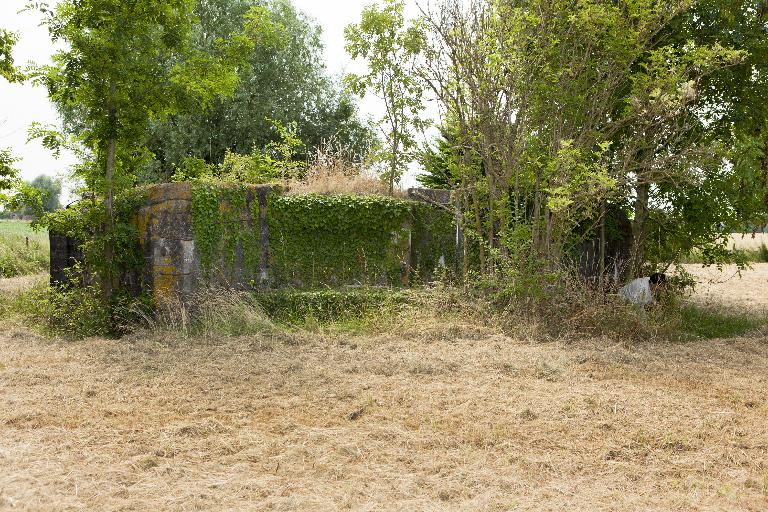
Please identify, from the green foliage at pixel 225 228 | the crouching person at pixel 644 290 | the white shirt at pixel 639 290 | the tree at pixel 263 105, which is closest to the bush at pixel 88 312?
the green foliage at pixel 225 228

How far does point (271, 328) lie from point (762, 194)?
7652mm

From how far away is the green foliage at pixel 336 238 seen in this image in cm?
1021

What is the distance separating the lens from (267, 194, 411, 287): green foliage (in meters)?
10.2

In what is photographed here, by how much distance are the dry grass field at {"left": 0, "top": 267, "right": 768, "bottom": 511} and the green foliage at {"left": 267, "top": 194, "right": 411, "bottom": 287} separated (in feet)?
7.72

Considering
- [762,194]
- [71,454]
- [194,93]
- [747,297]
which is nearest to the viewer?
[71,454]

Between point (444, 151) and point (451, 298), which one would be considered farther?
point (444, 151)

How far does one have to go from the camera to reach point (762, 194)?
10.8 meters

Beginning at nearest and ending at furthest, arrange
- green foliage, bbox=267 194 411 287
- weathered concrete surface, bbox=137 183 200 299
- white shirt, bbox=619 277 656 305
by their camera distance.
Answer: weathered concrete surface, bbox=137 183 200 299, white shirt, bbox=619 277 656 305, green foliage, bbox=267 194 411 287

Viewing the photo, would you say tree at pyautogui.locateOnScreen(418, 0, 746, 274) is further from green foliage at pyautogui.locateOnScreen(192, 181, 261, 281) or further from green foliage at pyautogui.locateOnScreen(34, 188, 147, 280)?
green foliage at pyautogui.locateOnScreen(34, 188, 147, 280)

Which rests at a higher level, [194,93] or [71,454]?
[194,93]

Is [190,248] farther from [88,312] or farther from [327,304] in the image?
[327,304]

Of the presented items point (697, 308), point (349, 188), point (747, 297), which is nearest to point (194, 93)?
point (349, 188)

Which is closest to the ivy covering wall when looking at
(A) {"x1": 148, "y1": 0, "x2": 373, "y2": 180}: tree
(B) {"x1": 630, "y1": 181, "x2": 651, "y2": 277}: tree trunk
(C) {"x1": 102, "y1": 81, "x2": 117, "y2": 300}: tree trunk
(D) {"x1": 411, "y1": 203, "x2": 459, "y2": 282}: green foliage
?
(D) {"x1": 411, "y1": 203, "x2": 459, "y2": 282}: green foliage

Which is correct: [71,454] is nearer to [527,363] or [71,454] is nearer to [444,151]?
[527,363]
